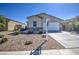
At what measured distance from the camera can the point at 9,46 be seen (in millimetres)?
5035

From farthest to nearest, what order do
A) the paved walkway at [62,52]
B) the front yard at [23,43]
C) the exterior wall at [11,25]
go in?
the exterior wall at [11,25] → the front yard at [23,43] → the paved walkway at [62,52]

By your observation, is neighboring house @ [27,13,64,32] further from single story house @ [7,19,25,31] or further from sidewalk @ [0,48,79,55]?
sidewalk @ [0,48,79,55]

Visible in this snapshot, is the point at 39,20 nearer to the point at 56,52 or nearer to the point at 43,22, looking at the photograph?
the point at 43,22

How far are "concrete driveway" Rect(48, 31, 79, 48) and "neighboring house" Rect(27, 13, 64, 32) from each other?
0.17 metres

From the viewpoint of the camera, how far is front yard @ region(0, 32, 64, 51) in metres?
4.99

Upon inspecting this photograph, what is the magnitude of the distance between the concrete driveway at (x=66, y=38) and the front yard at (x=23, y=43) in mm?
130

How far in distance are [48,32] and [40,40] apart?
1.10ft

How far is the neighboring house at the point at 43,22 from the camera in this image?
511 centimetres

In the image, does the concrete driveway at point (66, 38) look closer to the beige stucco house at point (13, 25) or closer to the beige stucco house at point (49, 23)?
the beige stucco house at point (49, 23)

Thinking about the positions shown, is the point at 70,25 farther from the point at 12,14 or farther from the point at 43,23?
the point at 12,14

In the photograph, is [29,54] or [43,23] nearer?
[29,54]

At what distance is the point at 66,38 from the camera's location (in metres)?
5.18

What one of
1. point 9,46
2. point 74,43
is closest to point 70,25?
point 74,43

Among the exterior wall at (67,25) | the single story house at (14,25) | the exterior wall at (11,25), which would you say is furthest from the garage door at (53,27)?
the exterior wall at (11,25)
